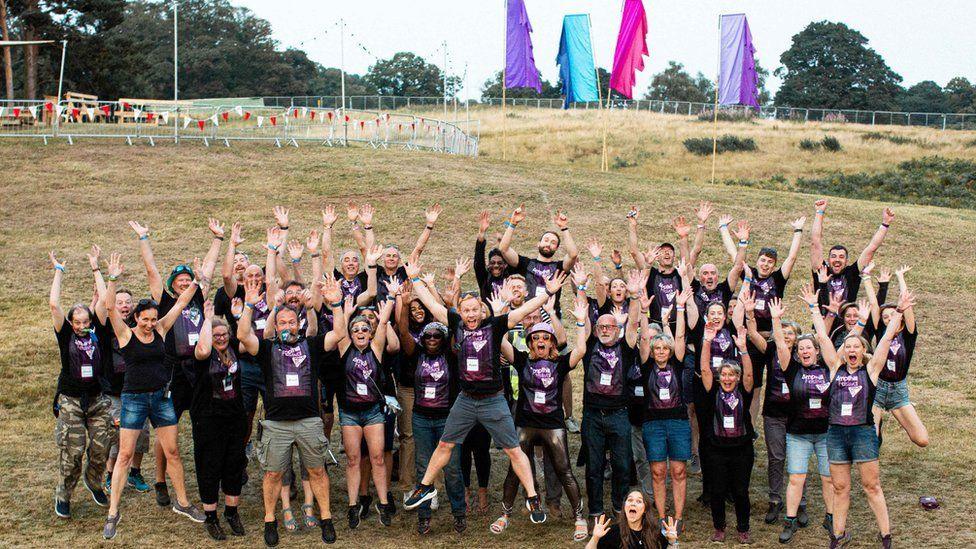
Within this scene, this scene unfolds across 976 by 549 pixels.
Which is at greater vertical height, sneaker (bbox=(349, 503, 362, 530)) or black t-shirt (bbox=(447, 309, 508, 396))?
black t-shirt (bbox=(447, 309, 508, 396))

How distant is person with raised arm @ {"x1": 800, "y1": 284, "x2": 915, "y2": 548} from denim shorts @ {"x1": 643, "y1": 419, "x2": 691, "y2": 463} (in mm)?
1119

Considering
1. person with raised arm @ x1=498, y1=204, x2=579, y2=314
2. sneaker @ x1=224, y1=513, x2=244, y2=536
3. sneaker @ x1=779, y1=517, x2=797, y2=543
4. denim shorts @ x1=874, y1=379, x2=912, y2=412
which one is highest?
person with raised arm @ x1=498, y1=204, x2=579, y2=314

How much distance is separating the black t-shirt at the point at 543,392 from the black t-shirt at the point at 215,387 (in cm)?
237

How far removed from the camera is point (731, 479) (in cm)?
814

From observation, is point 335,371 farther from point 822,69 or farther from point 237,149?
point 822,69

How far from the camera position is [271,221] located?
1967 cm

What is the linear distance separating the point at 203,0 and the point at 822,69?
42.7 metres

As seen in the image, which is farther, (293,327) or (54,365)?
(54,365)

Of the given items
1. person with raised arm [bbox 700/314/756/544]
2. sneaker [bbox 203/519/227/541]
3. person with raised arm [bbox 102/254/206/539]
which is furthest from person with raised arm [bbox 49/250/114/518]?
person with raised arm [bbox 700/314/756/544]

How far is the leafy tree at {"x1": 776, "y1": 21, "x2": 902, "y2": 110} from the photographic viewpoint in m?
64.9

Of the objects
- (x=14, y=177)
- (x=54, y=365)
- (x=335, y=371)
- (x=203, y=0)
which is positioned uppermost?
(x=203, y=0)

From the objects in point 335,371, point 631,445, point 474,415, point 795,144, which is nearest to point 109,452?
point 335,371

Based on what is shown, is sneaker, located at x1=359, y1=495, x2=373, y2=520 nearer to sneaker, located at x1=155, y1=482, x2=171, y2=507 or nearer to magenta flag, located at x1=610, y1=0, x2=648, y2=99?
sneaker, located at x1=155, y1=482, x2=171, y2=507

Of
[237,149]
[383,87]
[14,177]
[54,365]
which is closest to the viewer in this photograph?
[54,365]
